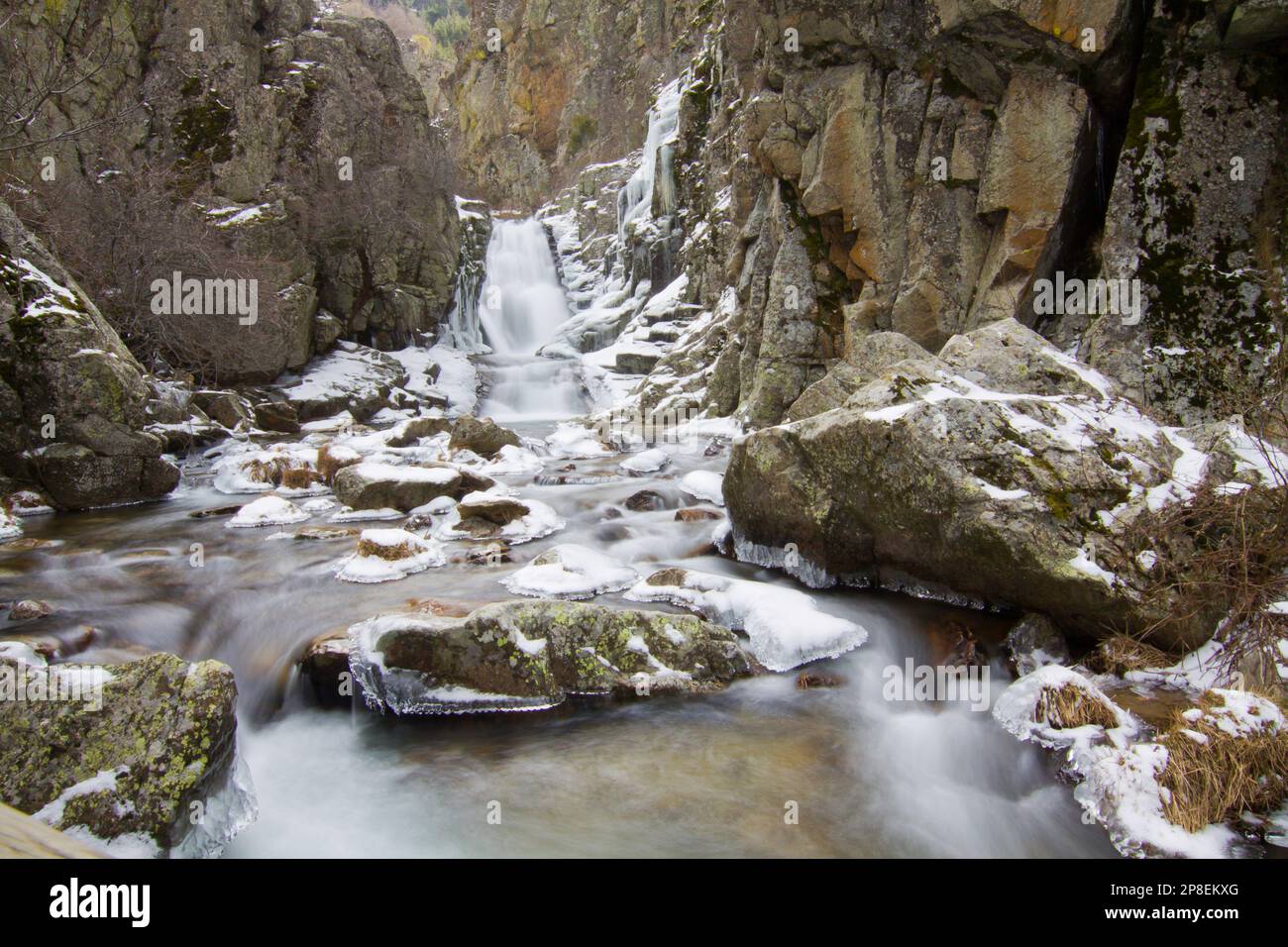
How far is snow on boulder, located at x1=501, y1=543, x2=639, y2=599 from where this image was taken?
6.55 meters

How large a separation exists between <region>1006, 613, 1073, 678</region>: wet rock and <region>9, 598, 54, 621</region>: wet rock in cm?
825

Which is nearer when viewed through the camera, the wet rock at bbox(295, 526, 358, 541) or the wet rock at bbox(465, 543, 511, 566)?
the wet rock at bbox(465, 543, 511, 566)

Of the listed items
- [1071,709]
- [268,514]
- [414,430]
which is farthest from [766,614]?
[414,430]

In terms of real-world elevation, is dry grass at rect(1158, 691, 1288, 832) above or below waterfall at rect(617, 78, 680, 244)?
below

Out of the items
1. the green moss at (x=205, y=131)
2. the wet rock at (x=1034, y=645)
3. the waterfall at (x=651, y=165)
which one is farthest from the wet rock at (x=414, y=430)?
the waterfall at (x=651, y=165)

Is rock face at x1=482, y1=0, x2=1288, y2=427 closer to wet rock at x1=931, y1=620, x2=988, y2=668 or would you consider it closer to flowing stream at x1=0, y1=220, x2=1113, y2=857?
wet rock at x1=931, y1=620, x2=988, y2=668

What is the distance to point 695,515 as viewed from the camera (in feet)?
29.9

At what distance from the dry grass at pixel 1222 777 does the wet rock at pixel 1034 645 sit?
58.8 inches

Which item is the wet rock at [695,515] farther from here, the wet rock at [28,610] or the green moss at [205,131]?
the green moss at [205,131]

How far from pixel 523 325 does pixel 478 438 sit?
2016 cm

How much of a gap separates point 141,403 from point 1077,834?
13312mm

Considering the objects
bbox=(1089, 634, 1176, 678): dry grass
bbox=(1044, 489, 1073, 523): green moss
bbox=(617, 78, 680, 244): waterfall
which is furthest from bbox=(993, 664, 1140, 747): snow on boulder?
bbox=(617, 78, 680, 244): waterfall

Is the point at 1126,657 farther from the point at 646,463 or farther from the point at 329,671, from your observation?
the point at 646,463
